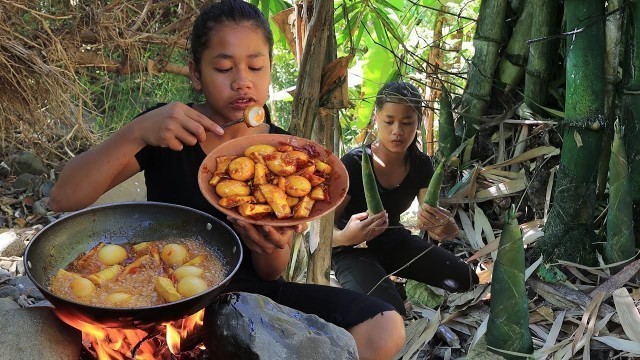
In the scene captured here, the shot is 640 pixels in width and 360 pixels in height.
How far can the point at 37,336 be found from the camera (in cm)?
142

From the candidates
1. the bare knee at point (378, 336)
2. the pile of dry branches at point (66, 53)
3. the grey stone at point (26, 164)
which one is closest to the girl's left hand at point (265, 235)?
the bare knee at point (378, 336)

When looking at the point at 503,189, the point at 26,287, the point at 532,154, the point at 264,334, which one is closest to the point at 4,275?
the point at 26,287

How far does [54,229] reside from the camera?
A: 155cm

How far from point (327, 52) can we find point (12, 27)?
1588 mm

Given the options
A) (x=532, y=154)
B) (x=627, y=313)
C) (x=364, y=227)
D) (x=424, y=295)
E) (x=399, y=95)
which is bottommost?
(x=424, y=295)

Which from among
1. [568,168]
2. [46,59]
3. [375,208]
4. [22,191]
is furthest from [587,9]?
[22,191]

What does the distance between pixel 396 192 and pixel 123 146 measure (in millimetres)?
1562

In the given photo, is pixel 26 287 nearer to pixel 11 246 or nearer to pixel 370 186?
pixel 11 246

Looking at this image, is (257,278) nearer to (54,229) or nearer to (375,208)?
(54,229)

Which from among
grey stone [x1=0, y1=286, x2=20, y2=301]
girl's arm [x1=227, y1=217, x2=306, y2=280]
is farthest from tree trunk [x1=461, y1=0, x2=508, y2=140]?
grey stone [x1=0, y1=286, x2=20, y2=301]

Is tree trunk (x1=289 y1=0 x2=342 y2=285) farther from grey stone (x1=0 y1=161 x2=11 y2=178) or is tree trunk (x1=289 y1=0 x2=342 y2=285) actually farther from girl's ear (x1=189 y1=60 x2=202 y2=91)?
grey stone (x1=0 y1=161 x2=11 y2=178)

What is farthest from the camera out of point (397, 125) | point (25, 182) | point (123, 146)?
point (25, 182)

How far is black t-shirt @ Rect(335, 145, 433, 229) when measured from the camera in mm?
2924

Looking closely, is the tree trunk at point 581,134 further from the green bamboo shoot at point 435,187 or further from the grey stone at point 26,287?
the grey stone at point 26,287
